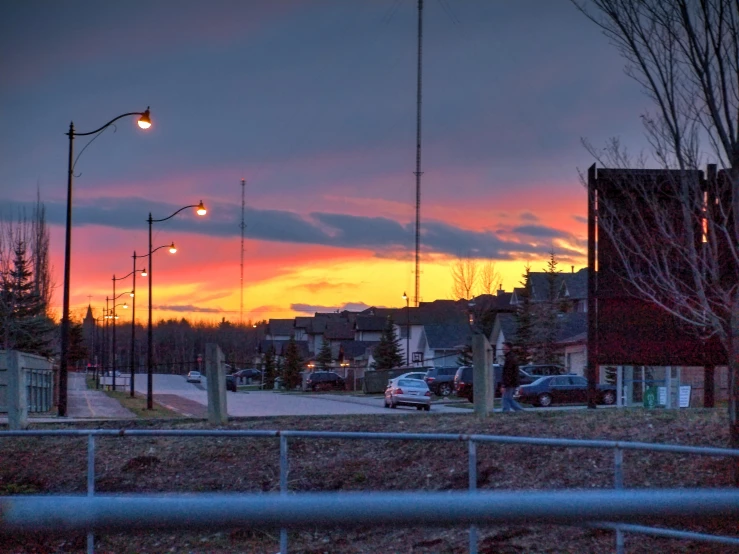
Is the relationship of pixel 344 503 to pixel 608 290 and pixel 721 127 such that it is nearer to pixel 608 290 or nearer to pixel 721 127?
pixel 721 127

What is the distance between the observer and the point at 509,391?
2094 centimetres

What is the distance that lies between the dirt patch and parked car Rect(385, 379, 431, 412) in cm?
2192

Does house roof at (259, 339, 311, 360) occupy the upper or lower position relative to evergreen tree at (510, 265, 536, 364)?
lower

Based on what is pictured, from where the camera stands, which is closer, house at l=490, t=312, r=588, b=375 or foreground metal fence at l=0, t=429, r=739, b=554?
foreground metal fence at l=0, t=429, r=739, b=554

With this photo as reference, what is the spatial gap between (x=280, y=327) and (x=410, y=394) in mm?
134501

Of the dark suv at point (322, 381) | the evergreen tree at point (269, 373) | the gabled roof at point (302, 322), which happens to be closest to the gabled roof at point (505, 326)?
the dark suv at point (322, 381)

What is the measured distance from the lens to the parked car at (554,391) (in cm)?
3684

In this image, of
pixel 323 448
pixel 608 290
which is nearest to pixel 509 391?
pixel 608 290

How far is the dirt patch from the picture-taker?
425 inches

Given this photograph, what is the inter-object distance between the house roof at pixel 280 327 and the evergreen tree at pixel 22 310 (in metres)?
108

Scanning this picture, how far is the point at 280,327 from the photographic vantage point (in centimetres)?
17162

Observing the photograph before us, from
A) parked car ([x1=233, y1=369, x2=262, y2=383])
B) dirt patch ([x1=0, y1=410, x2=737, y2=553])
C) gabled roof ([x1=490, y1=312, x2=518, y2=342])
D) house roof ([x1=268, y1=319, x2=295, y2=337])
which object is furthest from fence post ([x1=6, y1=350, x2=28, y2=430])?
house roof ([x1=268, y1=319, x2=295, y2=337])

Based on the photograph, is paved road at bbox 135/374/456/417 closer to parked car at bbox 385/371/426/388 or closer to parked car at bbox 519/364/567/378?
parked car at bbox 385/371/426/388

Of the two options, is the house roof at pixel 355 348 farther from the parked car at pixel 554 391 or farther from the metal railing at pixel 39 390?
the parked car at pixel 554 391
